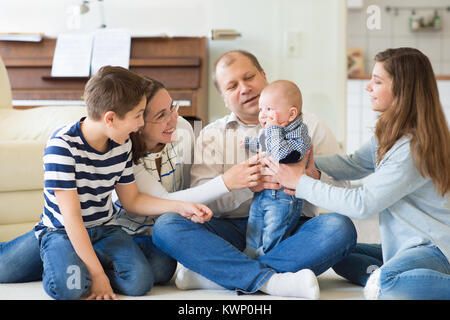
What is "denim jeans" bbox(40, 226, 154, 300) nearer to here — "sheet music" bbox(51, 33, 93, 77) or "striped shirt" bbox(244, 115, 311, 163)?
"striped shirt" bbox(244, 115, 311, 163)

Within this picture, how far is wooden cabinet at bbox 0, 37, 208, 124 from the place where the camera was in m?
2.92

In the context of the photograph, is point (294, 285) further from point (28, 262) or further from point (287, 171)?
point (28, 262)

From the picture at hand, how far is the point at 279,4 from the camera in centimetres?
317

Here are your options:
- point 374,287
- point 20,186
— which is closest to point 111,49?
point 20,186

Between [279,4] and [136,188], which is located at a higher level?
[279,4]

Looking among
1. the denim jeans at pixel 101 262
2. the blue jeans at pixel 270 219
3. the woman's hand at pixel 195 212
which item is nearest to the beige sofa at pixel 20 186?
the denim jeans at pixel 101 262

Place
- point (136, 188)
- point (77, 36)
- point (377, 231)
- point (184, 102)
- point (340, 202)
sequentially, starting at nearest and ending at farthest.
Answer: point (340, 202)
point (136, 188)
point (377, 231)
point (184, 102)
point (77, 36)

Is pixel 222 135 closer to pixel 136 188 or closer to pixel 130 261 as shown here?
pixel 136 188

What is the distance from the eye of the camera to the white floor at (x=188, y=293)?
1188 mm

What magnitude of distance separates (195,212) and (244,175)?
0.15 m

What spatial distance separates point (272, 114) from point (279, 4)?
82.0 inches

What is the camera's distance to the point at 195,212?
49.1 inches

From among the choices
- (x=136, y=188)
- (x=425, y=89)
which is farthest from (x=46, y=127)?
(x=425, y=89)

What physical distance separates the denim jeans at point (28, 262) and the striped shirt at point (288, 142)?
1.32ft
